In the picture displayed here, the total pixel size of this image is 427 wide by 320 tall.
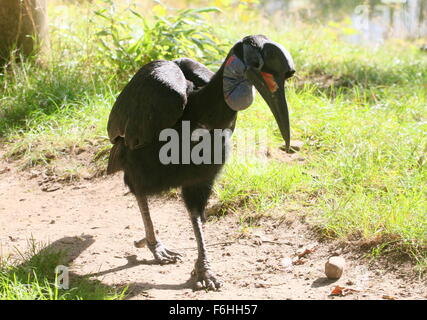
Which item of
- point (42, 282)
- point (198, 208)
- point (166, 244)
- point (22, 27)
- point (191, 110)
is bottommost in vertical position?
point (166, 244)

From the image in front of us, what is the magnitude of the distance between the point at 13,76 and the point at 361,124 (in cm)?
318

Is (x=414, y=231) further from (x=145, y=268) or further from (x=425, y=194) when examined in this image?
(x=145, y=268)

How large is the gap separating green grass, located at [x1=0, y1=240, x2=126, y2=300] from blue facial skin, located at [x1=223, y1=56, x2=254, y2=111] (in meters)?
1.11

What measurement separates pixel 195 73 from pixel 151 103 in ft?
1.28

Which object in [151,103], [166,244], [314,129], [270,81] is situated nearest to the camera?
[270,81]

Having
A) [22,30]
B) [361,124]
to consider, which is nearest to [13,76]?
[22,30]

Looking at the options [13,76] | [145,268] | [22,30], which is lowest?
[145,268]

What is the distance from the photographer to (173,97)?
3.45 meters

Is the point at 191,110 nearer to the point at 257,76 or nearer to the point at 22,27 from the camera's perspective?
the point at 257,76

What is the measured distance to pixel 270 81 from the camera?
3238mm

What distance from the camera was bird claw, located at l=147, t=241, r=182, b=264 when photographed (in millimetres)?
3854

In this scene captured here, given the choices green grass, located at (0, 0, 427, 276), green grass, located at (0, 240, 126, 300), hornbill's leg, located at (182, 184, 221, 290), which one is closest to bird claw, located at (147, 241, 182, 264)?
hornbill's leg, located at (182, 184, 221, 290)

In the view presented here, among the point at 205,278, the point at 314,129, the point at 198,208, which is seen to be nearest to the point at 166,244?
the point at 198,208

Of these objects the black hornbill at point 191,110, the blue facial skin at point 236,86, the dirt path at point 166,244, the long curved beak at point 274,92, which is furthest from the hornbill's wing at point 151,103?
the dirt path at point 166,244
